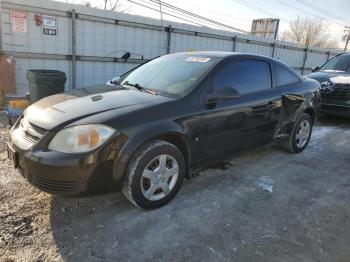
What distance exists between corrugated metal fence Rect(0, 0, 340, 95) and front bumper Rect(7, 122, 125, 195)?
5.79 metres

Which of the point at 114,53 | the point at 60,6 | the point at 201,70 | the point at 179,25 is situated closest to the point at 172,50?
the point at 179,25

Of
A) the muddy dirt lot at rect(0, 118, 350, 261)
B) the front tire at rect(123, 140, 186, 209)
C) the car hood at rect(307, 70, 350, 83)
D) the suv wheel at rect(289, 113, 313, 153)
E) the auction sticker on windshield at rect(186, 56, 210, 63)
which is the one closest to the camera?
the muddy dirt lot at rect(0, 118, 350, 261)

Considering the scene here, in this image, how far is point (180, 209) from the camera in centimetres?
315

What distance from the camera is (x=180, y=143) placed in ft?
10.6

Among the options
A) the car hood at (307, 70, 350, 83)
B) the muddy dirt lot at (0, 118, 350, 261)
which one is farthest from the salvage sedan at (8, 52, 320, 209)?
the car hood at (307, 70, 350, 83)

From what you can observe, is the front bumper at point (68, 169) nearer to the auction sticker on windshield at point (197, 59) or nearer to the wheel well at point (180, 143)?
the wheel well at point (180, 143)

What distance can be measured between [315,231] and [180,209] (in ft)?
4.14

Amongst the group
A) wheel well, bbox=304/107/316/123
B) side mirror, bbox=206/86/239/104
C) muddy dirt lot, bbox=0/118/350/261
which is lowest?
muddy dirt lot, bbox=0/118/350/261

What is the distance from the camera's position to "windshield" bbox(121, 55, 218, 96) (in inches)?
136

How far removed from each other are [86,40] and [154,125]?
6491 mm

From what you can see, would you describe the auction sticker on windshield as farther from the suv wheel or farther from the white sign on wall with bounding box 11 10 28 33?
the white sign on wall with bounding box 11 10 28 33

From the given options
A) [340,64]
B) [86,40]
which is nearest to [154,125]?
[86,40]

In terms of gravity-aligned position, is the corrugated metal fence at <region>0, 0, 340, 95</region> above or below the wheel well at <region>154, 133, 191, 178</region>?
above

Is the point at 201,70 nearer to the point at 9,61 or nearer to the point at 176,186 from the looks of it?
the point at 176,186
